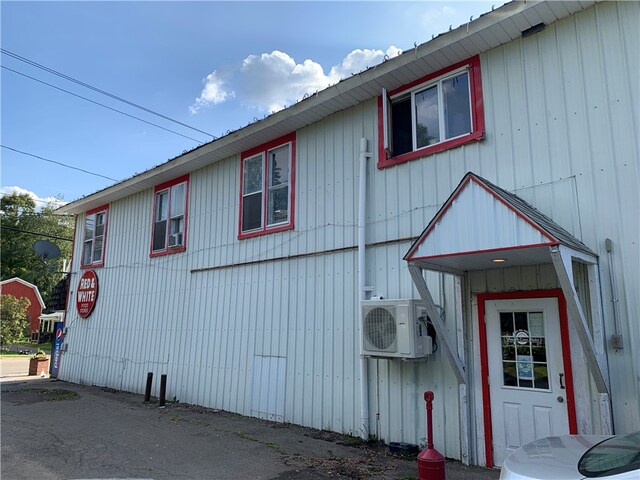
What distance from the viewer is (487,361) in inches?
227

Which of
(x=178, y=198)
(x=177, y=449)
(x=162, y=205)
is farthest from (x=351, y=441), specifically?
(x=162, y=205)

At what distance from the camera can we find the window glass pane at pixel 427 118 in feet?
22.1

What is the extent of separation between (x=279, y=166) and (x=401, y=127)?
2815mm

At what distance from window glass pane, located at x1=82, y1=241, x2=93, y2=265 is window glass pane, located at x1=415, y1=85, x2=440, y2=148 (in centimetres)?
1191

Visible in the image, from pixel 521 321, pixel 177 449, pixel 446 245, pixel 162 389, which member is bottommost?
pixel 177 449

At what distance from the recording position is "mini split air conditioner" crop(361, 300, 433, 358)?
19.9 ft

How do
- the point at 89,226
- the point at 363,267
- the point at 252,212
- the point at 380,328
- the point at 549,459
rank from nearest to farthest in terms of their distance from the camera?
the point at 549,459 → the point at 380,328 → the point at 363,267 → the point at 252,212 → the point at 89,226

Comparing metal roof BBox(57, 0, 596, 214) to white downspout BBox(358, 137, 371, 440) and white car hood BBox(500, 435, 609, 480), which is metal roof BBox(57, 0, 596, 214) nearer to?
white downspout BBox(358, 137, 371, 440)

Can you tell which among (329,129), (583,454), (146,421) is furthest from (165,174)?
(583,454)

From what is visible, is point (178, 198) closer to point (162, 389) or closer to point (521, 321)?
point (162, 389)

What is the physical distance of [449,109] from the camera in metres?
6.62

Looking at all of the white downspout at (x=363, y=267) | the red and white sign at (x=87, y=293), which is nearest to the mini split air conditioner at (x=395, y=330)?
the white downspout at (x=363, y=267)

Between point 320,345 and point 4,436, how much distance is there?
16.8 ft

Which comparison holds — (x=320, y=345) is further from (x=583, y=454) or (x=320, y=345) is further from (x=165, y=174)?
(x=165, y=174)
